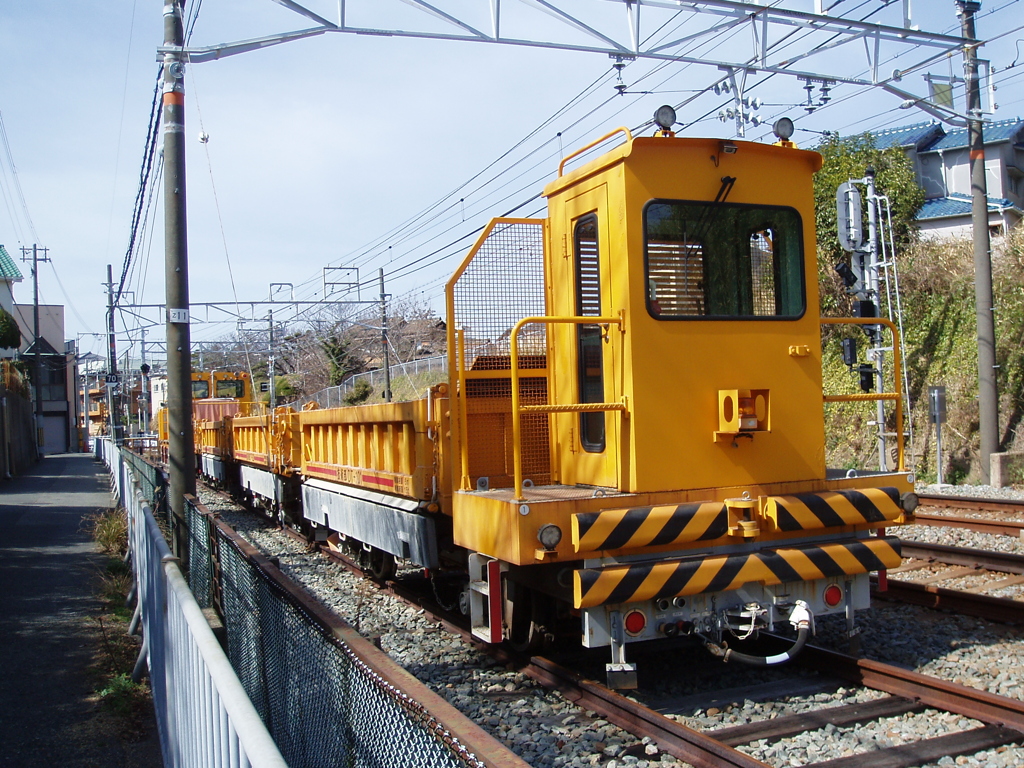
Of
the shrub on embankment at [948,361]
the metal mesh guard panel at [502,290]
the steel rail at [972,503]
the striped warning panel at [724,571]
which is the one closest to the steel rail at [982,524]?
the steel rail at [972,503]

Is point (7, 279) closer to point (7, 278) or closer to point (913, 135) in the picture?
point (7, 278)

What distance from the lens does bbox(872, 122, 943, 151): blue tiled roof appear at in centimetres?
3086

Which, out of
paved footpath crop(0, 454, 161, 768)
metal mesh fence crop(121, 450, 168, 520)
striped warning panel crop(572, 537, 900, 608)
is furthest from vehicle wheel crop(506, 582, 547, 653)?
metal mesh fence crop(121, 450, 168, 520)

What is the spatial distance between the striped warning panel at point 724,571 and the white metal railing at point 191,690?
2.16m

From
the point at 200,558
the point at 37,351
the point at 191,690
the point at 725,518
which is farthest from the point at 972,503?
the point at 37,351

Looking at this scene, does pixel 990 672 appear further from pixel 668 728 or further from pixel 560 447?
pixel 560 447

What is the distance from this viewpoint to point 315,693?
→ 362 cm

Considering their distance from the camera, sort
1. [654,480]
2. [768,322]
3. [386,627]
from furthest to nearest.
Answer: [386,627] → [768,322] → [654,480]

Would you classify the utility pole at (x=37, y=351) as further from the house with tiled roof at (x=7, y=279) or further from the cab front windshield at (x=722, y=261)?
the cab front windshield at (x=722, y=261)

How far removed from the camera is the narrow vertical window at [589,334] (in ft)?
19.8

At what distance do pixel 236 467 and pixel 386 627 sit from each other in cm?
1255

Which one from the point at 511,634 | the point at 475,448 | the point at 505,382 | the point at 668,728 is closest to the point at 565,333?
the point at 505,382

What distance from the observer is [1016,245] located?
18156 mm

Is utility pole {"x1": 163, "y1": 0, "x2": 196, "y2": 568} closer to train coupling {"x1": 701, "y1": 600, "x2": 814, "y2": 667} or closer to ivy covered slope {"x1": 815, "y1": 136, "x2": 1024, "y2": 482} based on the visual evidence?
train coupling {"x1": 701, "y1": 600, "x2": 814, "y2": 667}
